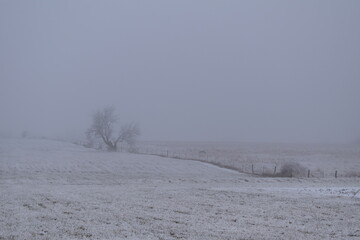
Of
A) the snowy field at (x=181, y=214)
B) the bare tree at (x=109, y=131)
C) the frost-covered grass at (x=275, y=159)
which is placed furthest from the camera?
the bare tree at (x=109, y=131)

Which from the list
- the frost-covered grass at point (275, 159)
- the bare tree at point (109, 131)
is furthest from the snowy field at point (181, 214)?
the bare tree at point (109, 131)

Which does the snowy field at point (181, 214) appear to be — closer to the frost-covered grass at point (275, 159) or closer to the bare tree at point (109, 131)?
the frost-covered grass at point (275, 159)

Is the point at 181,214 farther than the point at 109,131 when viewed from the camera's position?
No

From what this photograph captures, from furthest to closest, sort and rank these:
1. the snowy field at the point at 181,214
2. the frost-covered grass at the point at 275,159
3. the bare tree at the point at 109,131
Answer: the bare tree at the point at 109,131 < the frost-covered grass at the point at 275,159 < the snowy field at the point at 181,214

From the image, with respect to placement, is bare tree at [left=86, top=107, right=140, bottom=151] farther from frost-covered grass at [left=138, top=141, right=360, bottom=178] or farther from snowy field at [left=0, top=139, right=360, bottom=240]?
snowy field at [left=0, top=139, right=360, bottom=240]

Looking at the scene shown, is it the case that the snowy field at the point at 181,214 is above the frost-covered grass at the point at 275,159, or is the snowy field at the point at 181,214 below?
below

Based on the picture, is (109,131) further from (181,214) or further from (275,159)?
(181,214)

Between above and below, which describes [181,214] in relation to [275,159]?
below

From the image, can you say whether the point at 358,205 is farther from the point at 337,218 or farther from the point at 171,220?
the point at 171,220

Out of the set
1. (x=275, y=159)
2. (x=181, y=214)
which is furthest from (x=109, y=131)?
(x=181, y=214)

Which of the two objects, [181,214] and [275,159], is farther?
[275,159]

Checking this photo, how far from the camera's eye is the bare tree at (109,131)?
81.2m

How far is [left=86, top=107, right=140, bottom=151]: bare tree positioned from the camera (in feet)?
266

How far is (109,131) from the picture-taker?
82375mm
